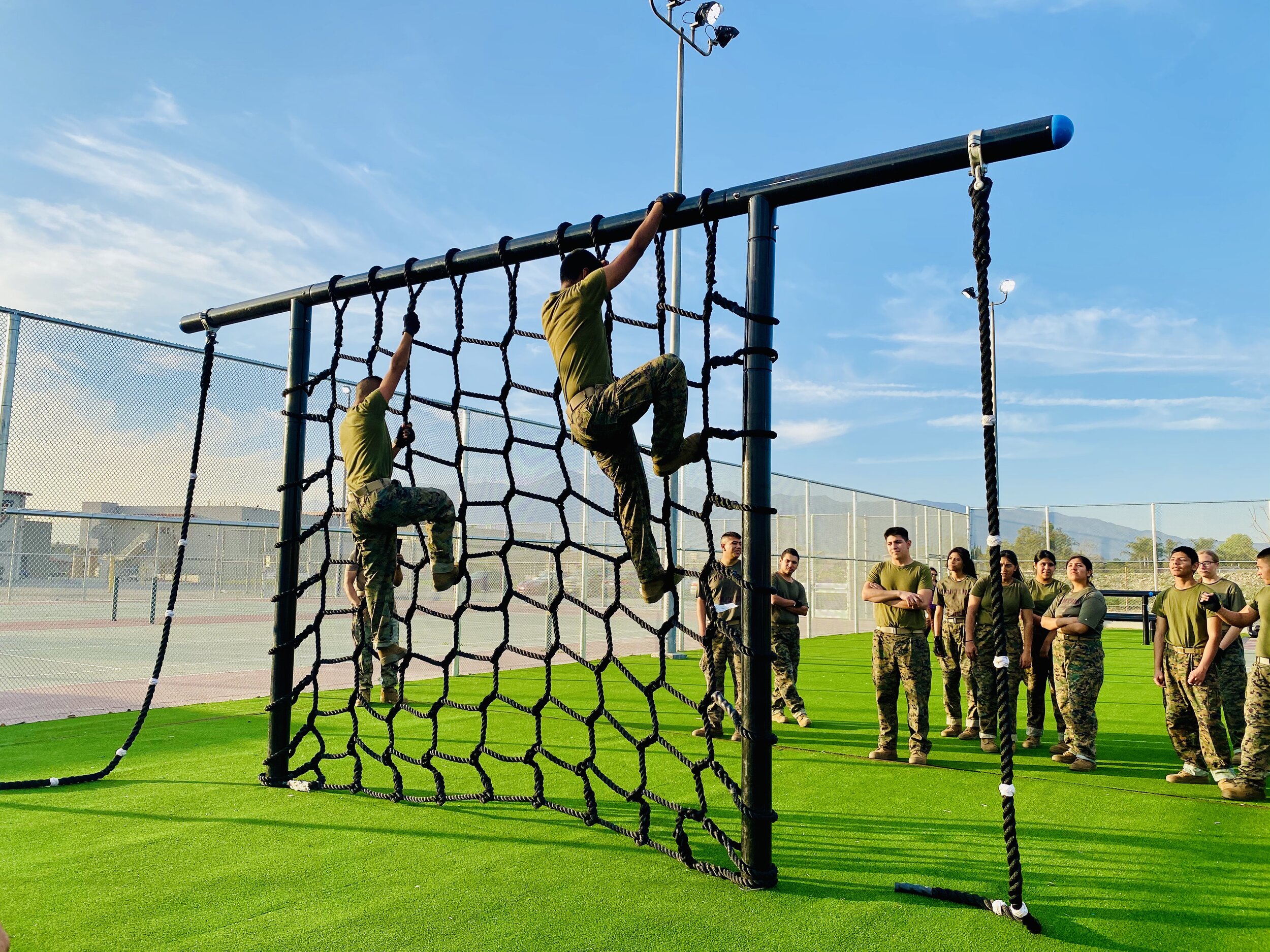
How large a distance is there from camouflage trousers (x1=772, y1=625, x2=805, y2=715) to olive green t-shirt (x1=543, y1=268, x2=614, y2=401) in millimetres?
4570

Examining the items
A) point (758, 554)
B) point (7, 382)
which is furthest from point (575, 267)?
point (7, 382)

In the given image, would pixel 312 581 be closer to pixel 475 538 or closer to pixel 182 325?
pixel 182 325

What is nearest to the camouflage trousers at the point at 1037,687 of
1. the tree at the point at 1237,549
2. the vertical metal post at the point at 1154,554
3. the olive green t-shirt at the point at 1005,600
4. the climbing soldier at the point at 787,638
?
the olive green t-shirt at the point at 1005,600

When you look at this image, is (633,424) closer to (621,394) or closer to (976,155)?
(621,394)

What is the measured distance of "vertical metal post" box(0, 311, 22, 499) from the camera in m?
6.62

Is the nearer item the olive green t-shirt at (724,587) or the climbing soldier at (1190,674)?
the olive green t-shirt at (724,587)

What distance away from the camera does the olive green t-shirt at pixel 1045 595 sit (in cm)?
712

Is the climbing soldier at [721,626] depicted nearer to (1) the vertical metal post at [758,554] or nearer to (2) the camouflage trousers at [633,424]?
(1) the vertical metal post at [758,554]

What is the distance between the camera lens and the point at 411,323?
4.86 metres

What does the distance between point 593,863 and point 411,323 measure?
3.00 metres

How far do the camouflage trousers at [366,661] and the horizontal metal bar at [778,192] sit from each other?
212cm

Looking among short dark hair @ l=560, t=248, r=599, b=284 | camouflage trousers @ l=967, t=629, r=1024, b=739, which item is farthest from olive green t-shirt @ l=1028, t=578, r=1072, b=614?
short dark hair @ l=560, t=248, r=599, b=284

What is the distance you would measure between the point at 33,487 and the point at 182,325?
227cm

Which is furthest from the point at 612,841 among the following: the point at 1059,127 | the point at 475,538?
the point at 475,538
